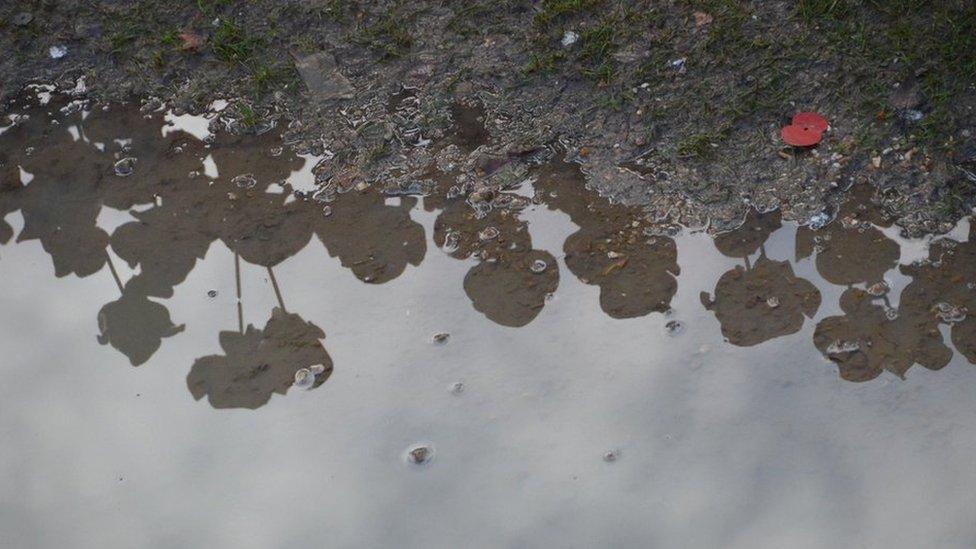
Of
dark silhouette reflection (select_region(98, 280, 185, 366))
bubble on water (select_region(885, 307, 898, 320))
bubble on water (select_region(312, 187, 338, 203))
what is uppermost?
bubble on water (select_region(312, 187, 338, 203))

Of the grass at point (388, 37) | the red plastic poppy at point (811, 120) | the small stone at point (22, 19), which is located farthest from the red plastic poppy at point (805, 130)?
the small stone at point (22, 19)

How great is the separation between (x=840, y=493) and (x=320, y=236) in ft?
5.54

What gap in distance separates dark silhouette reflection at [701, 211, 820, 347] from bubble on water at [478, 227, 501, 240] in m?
0.66

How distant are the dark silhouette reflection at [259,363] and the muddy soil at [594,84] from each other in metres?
0.64

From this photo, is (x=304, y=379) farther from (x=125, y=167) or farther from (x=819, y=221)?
(x=819, y=221)

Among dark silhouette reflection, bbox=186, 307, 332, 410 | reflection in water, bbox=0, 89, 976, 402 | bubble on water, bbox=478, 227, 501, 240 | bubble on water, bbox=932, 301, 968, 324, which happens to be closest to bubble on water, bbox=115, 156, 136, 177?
reflection in water, bbox=0, 89, 976, 402

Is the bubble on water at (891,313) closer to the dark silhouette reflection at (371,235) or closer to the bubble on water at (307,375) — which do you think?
the dark silhouette reflection at (371,235)

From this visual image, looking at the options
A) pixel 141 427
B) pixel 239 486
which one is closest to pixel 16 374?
pixel 141 427

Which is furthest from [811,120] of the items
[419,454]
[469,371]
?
[419,454]

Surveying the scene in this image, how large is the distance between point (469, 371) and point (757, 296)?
823mm

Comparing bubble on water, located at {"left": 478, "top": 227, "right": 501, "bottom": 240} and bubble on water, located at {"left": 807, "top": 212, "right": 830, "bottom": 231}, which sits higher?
bubble on water, located at {"left": 478, "top": 227, "right": 501, "bottom": 240}

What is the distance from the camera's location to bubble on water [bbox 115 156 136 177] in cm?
341

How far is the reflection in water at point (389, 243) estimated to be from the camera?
2.69 metres

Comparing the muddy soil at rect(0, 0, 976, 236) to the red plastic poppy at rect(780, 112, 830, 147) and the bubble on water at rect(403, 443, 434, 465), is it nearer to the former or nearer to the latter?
the red plastic poppy at rect(780, 112, 830, 147)
